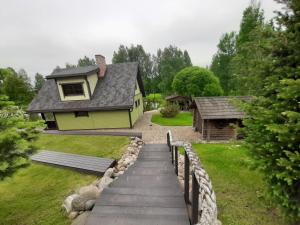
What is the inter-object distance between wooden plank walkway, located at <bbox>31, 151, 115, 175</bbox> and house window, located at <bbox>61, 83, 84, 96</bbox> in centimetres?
776

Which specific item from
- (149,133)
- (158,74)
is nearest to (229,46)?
(158,74)

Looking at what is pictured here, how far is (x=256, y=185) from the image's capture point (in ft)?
18.1

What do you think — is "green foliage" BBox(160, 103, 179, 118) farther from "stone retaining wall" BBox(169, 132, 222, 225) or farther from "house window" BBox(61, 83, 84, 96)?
"stone retaining wall" BBox(169, 132, 222, 225)

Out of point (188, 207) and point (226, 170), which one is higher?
point (188, 207)

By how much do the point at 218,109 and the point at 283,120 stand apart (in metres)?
9.64

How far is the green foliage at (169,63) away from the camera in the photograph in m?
39.3

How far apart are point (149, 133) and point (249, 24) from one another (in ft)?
60.5

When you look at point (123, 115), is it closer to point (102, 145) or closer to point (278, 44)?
point (102, 145)

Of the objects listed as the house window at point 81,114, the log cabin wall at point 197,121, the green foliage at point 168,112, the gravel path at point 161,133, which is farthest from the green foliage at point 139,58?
the log cabin wall at point 197,121

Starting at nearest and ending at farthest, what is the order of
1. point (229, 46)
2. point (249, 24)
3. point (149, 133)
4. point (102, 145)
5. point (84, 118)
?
point (102, 145)
point (149, 133)
point (84, 118)
point (249, 24)
point (229, 46)

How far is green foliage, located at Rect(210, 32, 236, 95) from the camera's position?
2970cm

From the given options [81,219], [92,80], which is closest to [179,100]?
[92,80]

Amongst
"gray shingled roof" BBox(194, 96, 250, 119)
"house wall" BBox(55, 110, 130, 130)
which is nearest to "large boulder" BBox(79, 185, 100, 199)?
"gray shingled roof" BBox(194, 96, 250, 119)

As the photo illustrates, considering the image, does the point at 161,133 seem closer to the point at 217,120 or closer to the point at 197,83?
the point at 217,120
